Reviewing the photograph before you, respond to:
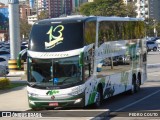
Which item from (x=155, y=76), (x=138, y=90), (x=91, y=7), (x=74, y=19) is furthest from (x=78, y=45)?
(x=91, y=7)

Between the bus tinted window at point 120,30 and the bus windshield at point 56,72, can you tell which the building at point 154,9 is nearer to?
the bus tinted window at point 120,30

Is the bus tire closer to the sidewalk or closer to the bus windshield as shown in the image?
the bus windshield

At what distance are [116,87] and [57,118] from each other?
616 centimetres

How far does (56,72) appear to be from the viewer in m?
17.0

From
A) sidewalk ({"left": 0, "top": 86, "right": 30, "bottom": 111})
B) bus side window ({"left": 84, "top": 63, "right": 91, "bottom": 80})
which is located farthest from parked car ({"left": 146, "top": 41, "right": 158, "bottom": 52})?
bus side window ({"left": 84, "top": 63, "right": 91, "bottom": 80})

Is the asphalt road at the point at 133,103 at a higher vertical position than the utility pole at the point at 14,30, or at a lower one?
lower

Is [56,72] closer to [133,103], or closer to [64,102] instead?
[64,102]

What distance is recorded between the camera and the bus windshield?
55.4 feet

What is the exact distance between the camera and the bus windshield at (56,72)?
16.9 meters

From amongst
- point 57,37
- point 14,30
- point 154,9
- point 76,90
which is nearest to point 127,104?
point 76,90

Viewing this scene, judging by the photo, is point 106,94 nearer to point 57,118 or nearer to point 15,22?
point 57,118

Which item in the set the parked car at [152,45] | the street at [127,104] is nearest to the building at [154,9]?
the parked car at [152,45]

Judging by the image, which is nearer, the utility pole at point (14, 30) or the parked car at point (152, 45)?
the utility pole at point (14, 30)

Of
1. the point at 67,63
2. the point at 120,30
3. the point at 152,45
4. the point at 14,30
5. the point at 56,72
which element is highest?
the point at 120,30
